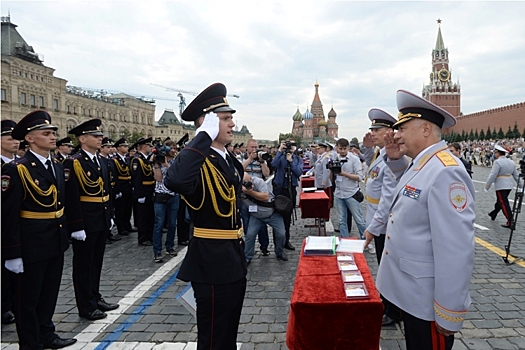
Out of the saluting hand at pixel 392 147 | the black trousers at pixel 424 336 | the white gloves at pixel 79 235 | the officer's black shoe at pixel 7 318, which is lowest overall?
the officer's black shoe at pixel 7 318

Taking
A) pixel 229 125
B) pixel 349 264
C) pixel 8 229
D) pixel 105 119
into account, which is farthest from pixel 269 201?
pixel 105 119

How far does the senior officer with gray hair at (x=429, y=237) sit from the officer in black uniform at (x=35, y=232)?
3.32 metres

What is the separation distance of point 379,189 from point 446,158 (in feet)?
10.1

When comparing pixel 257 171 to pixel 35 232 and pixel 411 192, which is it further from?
pixel 411 192

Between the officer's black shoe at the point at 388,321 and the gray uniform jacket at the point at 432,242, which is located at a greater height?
the gray uniform jacket at the point at 432,242

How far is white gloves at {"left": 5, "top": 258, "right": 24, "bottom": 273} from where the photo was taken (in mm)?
3328

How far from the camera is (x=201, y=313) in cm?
263

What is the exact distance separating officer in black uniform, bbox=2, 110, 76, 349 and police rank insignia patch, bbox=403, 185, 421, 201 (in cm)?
347

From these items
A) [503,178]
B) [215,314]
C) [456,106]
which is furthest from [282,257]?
[456,106]

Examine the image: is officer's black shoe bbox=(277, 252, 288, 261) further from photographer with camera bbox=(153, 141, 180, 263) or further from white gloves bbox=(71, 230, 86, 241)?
white gloves bbox=(71, 230, 86, 241)

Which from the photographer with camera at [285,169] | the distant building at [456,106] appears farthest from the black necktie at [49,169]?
the distant building at [456,106]

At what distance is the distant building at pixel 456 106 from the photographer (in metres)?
72.9

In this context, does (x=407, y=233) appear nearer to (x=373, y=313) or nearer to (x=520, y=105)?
(x=373, y=313)

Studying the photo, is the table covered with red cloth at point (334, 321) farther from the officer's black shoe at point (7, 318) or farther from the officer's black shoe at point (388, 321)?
the officer's black shoe at point (7, 318)
